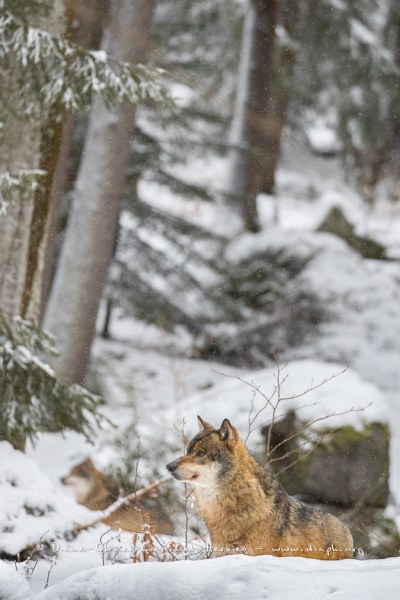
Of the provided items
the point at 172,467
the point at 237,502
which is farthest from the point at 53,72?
the point at 237,502

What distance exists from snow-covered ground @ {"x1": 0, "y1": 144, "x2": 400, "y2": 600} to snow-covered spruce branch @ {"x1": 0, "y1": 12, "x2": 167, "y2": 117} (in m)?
2.56

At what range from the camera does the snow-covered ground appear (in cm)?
303

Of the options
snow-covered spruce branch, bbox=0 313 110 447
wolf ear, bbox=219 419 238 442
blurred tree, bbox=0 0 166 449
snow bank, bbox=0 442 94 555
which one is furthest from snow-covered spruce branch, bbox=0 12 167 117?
wolf ear, bbox=219 419 238 442

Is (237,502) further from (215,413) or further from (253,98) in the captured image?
(253,98)

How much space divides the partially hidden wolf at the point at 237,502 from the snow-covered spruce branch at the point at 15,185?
269 centimetres

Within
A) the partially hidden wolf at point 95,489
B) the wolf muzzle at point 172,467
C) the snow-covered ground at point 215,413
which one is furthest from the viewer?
the partially hidden wolf at point 95,489

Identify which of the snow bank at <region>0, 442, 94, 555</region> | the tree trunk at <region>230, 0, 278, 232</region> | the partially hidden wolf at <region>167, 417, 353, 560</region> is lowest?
the snow bank at <region>0, 442, 94, 555</region>

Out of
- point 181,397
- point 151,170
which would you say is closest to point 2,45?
point 151,170

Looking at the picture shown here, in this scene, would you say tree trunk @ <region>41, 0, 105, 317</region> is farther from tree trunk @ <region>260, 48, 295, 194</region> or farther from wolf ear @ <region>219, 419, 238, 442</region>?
wolf ear @ <region>219, 419, 238, 442</region>

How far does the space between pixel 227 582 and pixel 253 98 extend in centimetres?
1307

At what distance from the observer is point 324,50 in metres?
14.7

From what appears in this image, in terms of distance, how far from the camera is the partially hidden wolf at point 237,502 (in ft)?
13.5

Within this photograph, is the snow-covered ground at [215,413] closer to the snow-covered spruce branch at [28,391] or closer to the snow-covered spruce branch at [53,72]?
the snow-covered spruce branch at [28,391]

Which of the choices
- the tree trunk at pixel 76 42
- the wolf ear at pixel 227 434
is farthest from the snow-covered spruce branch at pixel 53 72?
the wolf ear at pixel 227 434
